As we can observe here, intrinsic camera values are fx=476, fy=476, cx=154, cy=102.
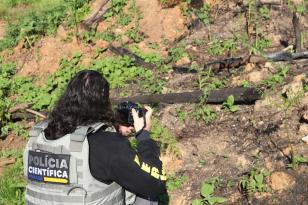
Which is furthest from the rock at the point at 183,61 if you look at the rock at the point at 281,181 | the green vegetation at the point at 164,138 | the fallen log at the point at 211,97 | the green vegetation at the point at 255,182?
the rock at the point at 281,181

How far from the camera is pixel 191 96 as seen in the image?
6.36 metres

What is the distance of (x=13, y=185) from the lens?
5828 millimetres

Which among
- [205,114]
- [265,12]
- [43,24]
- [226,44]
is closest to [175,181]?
[205,114]

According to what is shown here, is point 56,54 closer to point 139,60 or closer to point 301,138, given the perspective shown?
point 139,60

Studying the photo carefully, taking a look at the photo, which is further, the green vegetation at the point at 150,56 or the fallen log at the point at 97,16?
the fallen log at the point at 97,16

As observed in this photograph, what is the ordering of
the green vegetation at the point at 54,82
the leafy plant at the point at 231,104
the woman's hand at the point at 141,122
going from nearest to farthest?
1. the woman's hand at the point at 141,122
2. the leafy plant at the point at 231,104
3. the green vegetation at the point at 54,82

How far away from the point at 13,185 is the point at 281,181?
126 inches

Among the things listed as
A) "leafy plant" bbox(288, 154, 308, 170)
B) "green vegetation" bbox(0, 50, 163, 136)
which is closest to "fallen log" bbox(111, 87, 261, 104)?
"green vegetation" bbox(0, 50, 163, 136)

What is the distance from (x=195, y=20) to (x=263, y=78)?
8.47 feet

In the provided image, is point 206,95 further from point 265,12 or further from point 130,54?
point 265,12

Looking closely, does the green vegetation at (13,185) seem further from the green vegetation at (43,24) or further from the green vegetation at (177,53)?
the green vegetation at (43,24)

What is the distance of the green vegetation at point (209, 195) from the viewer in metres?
4.82

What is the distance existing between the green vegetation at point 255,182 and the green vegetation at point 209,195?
0.25 m

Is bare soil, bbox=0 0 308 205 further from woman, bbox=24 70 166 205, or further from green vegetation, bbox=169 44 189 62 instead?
woman, bbox=24 70 166 205
